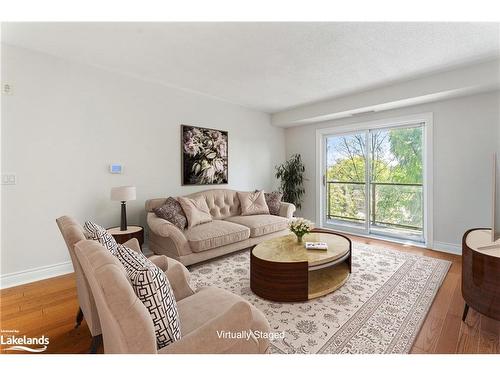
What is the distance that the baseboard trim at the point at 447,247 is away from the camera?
3562 millimetres

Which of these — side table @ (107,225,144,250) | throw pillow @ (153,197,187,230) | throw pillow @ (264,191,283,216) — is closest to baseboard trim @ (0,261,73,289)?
side table @ (107,225,144,250)

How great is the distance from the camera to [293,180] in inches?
211

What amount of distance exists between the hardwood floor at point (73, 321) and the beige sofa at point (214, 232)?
1.03 metres

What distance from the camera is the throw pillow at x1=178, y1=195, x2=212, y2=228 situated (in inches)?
131

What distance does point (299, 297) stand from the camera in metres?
2.20

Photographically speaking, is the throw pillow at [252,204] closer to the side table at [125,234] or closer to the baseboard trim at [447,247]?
the side table at [125,234]

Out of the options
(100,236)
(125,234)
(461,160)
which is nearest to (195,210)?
(125,234)

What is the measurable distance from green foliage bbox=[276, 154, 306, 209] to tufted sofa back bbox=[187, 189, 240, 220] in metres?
1.48

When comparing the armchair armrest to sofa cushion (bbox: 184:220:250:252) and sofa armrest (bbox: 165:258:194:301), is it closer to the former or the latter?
sofa armrest (bbox: 165:258:194:301)

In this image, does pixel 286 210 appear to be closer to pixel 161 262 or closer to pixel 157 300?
pixel 161 262

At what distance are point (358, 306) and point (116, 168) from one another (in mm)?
3238

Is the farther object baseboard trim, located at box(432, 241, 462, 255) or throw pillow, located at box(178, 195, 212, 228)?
baseboard trim, located at box(432, 241, 462, 255)

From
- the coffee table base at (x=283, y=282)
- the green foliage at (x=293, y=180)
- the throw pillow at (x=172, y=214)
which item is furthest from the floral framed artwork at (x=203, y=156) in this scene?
the coffee table base at (x=283, y=282)
